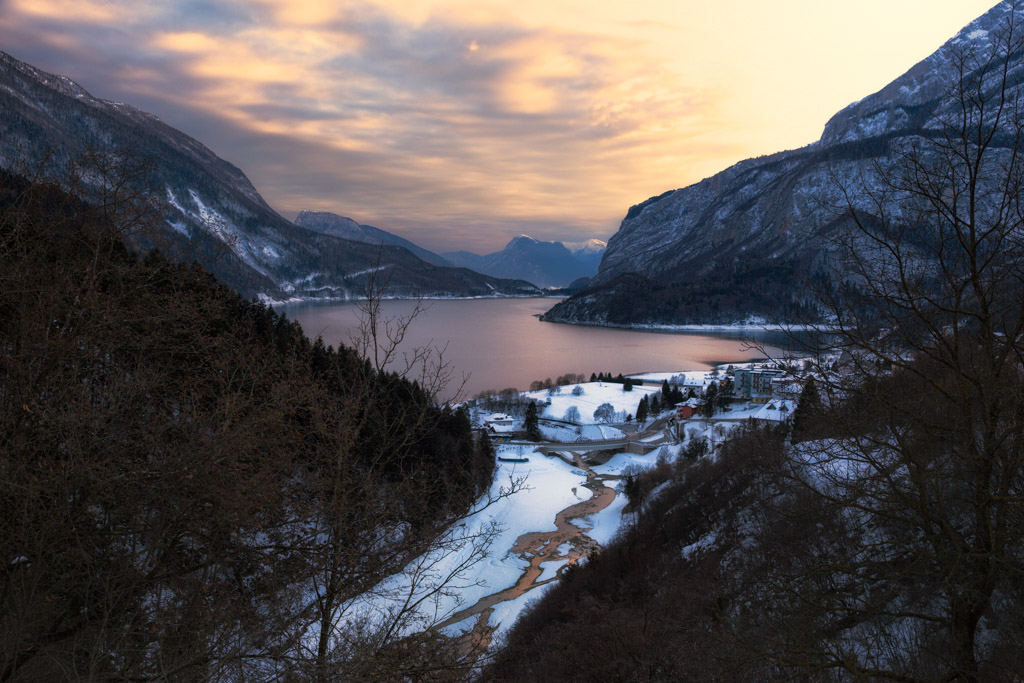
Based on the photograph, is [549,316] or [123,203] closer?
[123,203]

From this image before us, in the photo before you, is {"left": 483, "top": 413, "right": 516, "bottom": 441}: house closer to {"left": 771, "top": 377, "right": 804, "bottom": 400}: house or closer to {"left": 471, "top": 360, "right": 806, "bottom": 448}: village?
{"left": 471, "top": 360, "right": 806, "bottom": 448}: village

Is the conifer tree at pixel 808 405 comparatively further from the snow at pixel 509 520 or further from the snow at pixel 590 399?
the snow at pixel 590 399

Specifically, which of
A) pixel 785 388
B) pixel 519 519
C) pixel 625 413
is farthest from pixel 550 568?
pixel 625 413

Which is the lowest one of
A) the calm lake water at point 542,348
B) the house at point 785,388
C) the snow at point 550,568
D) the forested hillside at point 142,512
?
the snow at point 550,568

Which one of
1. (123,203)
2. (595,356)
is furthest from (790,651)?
(595,356)

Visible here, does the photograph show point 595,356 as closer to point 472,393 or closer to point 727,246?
point 472,393

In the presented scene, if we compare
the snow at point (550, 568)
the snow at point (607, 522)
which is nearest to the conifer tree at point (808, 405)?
the snow at point (550, 568)
